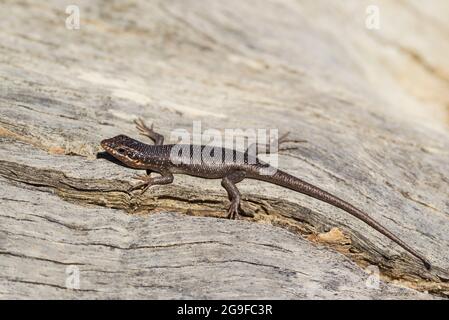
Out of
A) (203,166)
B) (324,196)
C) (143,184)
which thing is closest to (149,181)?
(143,184)

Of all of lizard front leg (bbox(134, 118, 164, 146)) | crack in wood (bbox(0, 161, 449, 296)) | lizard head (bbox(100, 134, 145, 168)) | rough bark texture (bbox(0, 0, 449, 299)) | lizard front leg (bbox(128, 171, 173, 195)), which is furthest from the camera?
lizard front leg (bbox(134, 118, 164, 146))

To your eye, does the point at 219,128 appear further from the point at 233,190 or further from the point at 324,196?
the point at 324,196

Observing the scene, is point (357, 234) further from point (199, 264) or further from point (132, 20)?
point (132, 20)

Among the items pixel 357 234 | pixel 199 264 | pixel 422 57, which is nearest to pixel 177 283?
pixel 199 264

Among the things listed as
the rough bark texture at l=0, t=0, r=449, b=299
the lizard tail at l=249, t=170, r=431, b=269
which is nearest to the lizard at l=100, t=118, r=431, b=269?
the lizard tail at l=249, t=170, r=431, b=269

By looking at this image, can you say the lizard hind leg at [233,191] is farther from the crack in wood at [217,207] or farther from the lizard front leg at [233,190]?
the crack in wood at [217,207]

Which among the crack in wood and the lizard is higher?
the lizard

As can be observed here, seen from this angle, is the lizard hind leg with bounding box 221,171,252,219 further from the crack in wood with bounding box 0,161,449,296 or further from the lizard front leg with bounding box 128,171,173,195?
the lizard front leg with bounding box 128,171,173,195

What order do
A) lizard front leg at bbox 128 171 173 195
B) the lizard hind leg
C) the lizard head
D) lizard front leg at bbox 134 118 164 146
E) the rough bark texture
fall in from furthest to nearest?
1. lizard front leg at bbox 134 118 164 146
2. the lizard head
3. lizard front leg at bbox 128 171 173 195
4. the lizard hind leg
5. the rough bark texture
